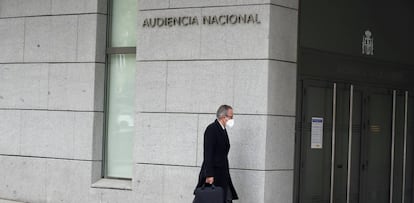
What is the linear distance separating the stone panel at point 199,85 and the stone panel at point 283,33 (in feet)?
2.45

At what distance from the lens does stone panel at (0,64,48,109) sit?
13.7 metres

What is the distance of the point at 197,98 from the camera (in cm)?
1210

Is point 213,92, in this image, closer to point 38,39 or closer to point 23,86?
point 38,39

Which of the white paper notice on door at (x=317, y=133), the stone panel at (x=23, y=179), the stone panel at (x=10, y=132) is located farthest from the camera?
the stone panel at (x=10, y=132)

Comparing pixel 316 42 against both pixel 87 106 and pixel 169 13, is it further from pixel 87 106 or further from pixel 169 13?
pixel 87 106

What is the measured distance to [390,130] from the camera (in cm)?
1477

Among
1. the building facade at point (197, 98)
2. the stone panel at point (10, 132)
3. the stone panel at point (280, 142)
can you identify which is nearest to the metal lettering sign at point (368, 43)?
the building facade at point (197, 98)

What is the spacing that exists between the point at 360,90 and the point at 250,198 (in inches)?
142

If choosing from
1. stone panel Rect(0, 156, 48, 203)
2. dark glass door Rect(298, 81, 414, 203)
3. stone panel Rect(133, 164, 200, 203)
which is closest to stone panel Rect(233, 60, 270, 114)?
dark glass door Rect(298, 81, 414, 203)

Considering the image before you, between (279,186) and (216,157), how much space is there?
1622 millimetres

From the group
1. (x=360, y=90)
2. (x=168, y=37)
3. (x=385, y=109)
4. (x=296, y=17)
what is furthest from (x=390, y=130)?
(x=168, y=37)

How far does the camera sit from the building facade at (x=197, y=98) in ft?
38.6

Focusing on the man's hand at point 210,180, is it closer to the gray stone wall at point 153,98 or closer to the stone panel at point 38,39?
the gray stone wall at point 153,98

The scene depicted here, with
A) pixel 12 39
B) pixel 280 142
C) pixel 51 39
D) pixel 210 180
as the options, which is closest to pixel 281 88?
pixel 280 142
